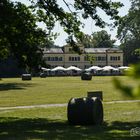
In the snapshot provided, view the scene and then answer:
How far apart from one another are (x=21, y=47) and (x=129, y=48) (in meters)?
129

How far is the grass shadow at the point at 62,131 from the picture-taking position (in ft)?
48.1

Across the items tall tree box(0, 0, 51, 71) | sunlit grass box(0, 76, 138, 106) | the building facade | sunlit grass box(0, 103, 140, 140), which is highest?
the building facade

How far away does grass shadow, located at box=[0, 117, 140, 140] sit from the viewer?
48.1ft

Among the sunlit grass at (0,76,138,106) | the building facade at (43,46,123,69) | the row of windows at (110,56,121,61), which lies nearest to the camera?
the sunlit grass at (0,76,138,106)

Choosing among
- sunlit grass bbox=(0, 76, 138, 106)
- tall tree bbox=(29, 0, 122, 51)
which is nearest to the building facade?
sunlit grass bbox=(0, 76, 138, 106)

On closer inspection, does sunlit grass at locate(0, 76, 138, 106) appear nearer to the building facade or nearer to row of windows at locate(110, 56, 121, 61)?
the building facade

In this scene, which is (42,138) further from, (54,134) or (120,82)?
(120,82)

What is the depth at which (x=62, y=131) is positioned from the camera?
16.6m

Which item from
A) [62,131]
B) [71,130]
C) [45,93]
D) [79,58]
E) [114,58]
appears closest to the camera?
[62,131]

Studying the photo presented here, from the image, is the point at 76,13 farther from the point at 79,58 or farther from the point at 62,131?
the point at 79,58

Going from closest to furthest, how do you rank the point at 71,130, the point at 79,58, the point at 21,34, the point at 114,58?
the point at 71,130 < the point at 21,34 < the point at 79,58 < the point at 114,58

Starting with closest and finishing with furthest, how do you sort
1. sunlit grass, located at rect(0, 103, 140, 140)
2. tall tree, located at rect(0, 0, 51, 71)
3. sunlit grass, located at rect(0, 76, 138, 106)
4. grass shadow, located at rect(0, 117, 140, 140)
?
grass shadow, located at rect(0, 117, 140, 140) < sunlit grass, located at rect(0, 103, 140, 140) < tall tree, located at rect(0, 0, 51, 71) < sunlit grass, located at rect(0, 76, 138, 106)

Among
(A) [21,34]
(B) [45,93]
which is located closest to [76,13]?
(A) [21,34]

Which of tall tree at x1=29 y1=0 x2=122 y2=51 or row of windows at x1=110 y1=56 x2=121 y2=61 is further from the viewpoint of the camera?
row of windows at x1=110 y1=56 x2=121 y2=61
